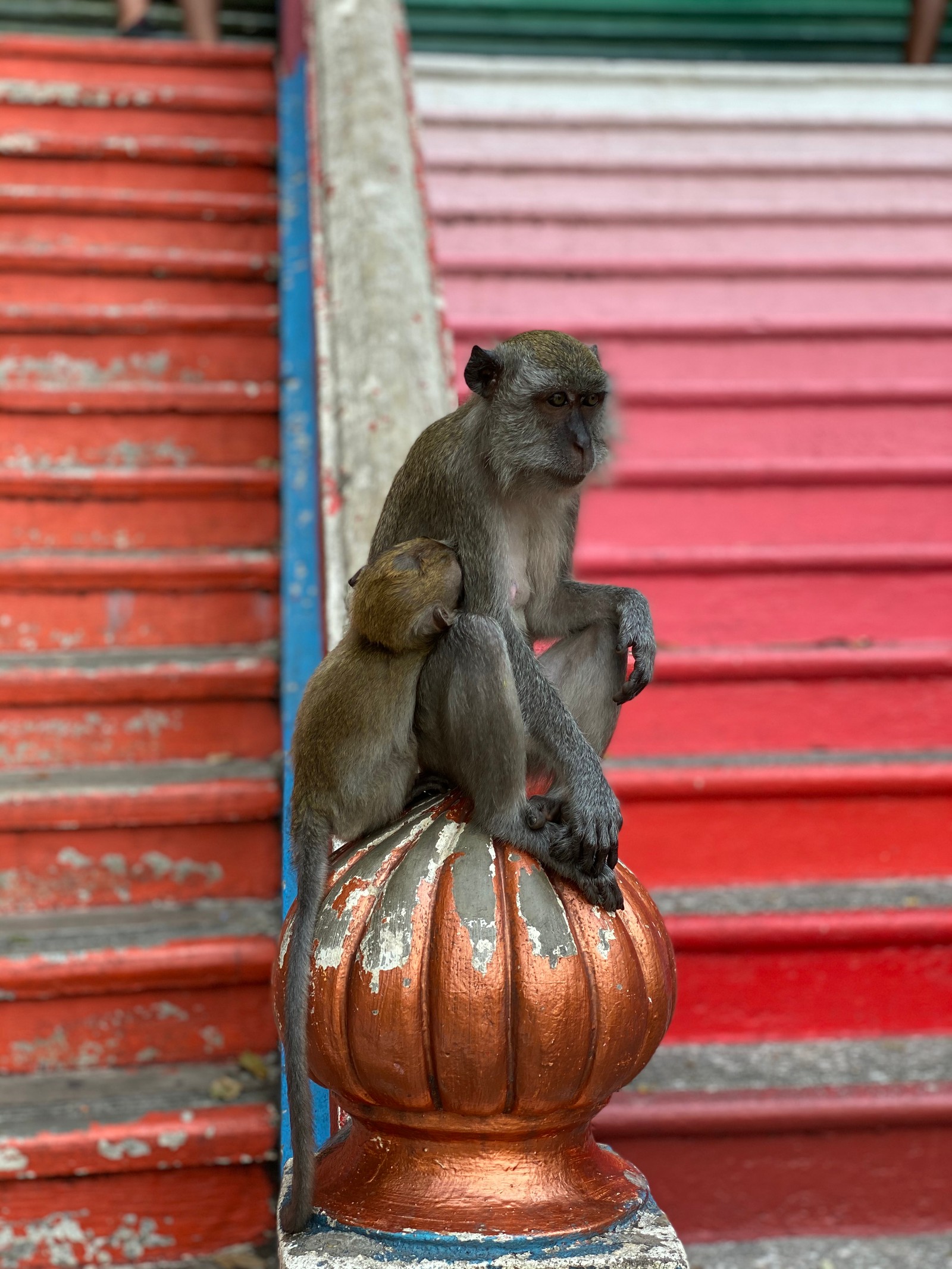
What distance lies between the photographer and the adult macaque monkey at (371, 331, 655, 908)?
6.14ft

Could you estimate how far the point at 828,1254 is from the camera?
104 inches

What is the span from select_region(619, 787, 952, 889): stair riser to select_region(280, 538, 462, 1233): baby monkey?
146 cm

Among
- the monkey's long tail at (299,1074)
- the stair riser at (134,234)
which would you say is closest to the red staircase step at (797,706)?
the monkey's long tail at (299,1074)

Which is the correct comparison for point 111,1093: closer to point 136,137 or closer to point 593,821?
point 593,821

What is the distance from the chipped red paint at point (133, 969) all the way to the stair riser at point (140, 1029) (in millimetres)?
34

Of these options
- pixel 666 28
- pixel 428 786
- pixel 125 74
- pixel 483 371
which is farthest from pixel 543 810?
pixel 666 28

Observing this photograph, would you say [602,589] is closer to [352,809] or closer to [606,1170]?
[352,809]

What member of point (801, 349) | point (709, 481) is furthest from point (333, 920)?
point (801, 349)

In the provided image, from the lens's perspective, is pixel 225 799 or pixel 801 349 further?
pixel 801 349

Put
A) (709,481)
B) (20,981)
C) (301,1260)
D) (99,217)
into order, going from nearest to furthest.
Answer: (301,1260), (20,981), (709,481), (99,217)

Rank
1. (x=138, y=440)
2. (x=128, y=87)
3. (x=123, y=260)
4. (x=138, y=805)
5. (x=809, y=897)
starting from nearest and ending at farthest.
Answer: (x=809, y=897) < (x=138, y=805) < (x=138, y=440) < (x=123, y=260) < (x=128, y=87)

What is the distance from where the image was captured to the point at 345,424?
3.17m

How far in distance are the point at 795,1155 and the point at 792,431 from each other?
251 centimetres

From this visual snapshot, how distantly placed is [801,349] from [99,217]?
8.79ft
